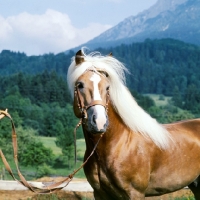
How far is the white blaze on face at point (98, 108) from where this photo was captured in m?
3.81

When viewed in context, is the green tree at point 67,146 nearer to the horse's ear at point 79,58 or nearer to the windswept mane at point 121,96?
the windswept mane at point 121,96

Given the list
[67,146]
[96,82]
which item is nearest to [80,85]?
[96,82]

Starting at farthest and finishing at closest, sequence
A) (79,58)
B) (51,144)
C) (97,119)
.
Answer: (51,144) < (79,58) < (97,119)

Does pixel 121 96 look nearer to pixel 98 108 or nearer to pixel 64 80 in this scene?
pixel 98 108

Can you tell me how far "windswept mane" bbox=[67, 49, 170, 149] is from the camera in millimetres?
4309

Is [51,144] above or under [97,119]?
under

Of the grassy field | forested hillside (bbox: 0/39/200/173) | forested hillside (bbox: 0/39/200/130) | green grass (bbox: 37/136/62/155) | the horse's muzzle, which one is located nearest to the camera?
the horse's muzzle

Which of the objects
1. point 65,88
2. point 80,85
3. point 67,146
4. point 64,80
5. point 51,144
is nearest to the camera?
point 80,85

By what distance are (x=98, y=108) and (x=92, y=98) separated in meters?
0.16

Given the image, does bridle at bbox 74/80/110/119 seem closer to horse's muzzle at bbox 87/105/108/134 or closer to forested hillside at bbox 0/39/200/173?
horse's muzzle at bbox 87/105/108/134

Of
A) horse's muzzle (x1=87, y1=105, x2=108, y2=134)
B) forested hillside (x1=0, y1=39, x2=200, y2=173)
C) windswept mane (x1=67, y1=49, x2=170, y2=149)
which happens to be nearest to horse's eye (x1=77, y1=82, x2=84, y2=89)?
windswept mane (x1=67, y1=49, x2=170, y2=149)

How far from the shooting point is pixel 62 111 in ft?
273

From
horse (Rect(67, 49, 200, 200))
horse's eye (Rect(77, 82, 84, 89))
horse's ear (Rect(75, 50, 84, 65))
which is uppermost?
horse's ear (Rect(75, 50, 84, 65))

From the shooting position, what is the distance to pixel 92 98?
4031 millimetres
